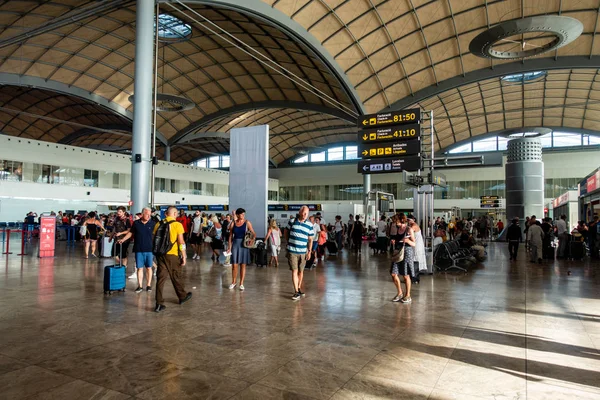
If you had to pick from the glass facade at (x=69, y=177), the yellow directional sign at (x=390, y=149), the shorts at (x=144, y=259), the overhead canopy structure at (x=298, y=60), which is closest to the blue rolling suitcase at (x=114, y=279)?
the shorts at (x=144, y=259)

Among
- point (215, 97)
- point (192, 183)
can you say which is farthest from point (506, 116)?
point (192, 183)

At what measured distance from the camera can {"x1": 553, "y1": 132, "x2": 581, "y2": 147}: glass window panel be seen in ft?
154

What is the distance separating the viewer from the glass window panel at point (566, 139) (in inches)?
1843

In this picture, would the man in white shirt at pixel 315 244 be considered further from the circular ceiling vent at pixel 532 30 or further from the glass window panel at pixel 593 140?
the glass window panel at pixel 593 140

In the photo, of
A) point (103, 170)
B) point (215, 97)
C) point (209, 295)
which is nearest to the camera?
point (209, 295)

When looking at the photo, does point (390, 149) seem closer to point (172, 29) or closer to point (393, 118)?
point (393, 118)

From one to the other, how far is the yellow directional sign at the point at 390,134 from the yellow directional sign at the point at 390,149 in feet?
0.58

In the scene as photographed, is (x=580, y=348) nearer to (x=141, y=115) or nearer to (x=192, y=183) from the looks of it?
(x=141, y=115)

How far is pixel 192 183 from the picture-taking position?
1806 inches

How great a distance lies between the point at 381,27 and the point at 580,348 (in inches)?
927

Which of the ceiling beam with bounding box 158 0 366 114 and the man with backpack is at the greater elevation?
the ceiling beam with bounding box 158 0 366 114

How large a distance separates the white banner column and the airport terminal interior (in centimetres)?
7

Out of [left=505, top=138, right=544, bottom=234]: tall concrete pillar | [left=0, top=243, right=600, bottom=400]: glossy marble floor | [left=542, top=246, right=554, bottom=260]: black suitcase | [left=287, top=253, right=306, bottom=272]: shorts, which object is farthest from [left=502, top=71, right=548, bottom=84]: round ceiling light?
[left=287, top=253, right=306, bottom=272]: shorts

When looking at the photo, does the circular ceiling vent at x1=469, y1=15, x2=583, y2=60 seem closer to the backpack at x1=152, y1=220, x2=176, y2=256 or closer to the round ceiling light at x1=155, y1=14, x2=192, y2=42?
the backpack at x1=152, y1=220, x2=176, y2=256
